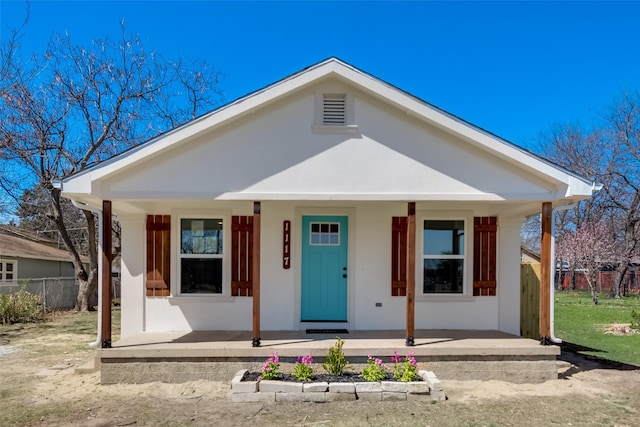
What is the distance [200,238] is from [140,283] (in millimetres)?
1335

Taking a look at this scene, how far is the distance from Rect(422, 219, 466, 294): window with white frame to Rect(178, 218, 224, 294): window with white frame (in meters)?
3.74

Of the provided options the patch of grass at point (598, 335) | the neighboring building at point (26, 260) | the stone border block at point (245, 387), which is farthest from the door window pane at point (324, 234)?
the neighboring building at point (26, 260)

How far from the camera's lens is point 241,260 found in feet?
26.8

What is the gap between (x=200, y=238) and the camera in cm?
821

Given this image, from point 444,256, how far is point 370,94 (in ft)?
10.9

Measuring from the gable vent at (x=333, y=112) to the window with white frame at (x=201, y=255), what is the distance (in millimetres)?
2778

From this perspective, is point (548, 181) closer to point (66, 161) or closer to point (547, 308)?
point (547, 308)

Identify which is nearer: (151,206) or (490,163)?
(490,163)

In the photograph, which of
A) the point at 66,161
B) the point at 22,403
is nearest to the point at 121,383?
the point at 22,403

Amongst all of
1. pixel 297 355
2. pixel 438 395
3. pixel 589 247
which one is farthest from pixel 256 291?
pixel 589 247

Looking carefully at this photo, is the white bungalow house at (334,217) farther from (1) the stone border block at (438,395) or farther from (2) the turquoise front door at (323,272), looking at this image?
(1) the stone border block at (438,395)

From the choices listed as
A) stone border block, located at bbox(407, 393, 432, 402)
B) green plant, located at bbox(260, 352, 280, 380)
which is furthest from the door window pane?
stone border block, located at bbox(407, 393, 432, 402)

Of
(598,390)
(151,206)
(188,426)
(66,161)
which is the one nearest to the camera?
(188,426)

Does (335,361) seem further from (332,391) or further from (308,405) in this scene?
(308,405)
